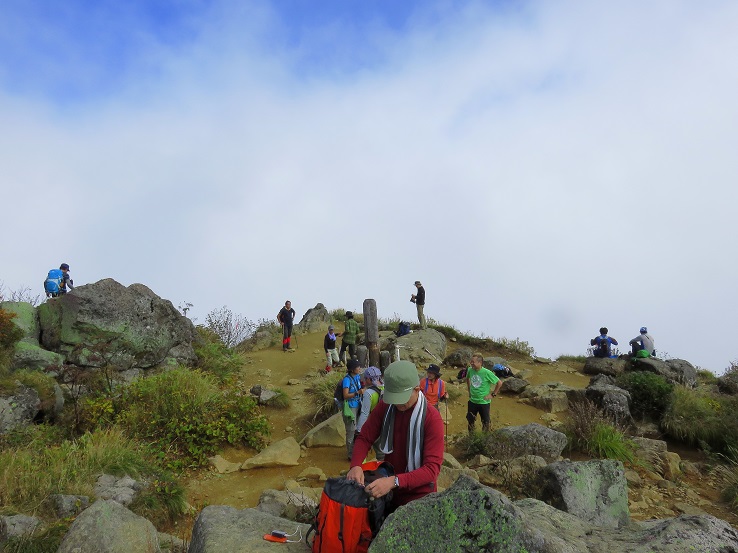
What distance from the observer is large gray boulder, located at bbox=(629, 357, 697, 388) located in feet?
47.0

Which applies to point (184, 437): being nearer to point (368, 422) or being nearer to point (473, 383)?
point (473, 383)

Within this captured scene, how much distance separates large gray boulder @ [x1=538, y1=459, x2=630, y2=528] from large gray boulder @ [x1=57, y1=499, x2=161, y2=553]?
424cm

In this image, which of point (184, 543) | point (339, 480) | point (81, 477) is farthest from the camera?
point (81, 477)

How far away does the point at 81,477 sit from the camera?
6324 mm

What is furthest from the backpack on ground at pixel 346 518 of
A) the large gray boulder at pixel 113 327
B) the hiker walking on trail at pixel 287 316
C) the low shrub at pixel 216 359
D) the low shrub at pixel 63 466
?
the hiker walking on trail at pixel 287 316

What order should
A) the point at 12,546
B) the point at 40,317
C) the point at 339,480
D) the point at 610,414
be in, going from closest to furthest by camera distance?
1. the point at 339,480
2. the point at 12,546
3. the point at 610,414
4. the point at 40,317

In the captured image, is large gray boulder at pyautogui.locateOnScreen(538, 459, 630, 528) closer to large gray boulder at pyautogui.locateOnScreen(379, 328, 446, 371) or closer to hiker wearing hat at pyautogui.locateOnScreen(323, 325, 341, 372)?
hiker wearing hat at pyautogui.locateOnScreen(323, 325, 341, 372)

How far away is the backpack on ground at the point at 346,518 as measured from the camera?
302 centimetres

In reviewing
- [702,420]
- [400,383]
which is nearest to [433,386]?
[400,383]

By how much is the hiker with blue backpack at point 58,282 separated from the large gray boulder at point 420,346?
10.4 metres

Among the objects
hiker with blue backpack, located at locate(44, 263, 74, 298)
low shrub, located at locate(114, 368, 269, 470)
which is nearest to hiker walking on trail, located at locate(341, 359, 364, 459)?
low shrub, located at locate(114, 368, 269, 470)

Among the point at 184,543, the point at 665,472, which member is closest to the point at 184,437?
the point at 184,543

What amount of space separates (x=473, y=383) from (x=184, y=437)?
5425 mm

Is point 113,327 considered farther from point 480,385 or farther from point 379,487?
point 379,487
